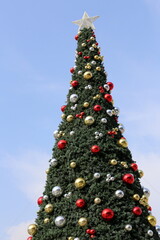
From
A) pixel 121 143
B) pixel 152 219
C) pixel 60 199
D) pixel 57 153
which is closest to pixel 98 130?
pixel 121 143

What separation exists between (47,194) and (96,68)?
11.7ft

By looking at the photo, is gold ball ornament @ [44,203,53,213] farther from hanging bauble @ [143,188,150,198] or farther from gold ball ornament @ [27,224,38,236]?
hanging bauble @ [143,188,150,198]

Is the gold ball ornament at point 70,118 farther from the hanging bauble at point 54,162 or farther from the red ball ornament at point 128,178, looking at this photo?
the red ball ornament at point 128,178

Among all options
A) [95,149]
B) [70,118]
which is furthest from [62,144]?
[95,149]

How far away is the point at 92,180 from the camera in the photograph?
6.64 metres

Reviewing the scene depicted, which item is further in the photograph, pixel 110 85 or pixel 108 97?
pixel 110 85

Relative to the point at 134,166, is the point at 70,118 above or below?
above

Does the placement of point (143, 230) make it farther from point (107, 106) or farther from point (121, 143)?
point (107, 106)

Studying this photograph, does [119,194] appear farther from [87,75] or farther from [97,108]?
[87,75]

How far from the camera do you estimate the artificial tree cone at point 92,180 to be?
6281 millimetres

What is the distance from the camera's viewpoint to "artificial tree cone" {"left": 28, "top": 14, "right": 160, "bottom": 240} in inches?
247

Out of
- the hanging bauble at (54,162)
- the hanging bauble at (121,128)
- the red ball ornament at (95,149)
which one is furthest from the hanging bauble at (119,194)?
the hanging bauble at (121,128)

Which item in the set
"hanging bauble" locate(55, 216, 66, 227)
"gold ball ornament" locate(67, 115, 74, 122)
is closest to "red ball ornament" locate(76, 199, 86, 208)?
"hanging bauble" locate(55, 216, 66, 227)

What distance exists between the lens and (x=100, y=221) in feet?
20.4
